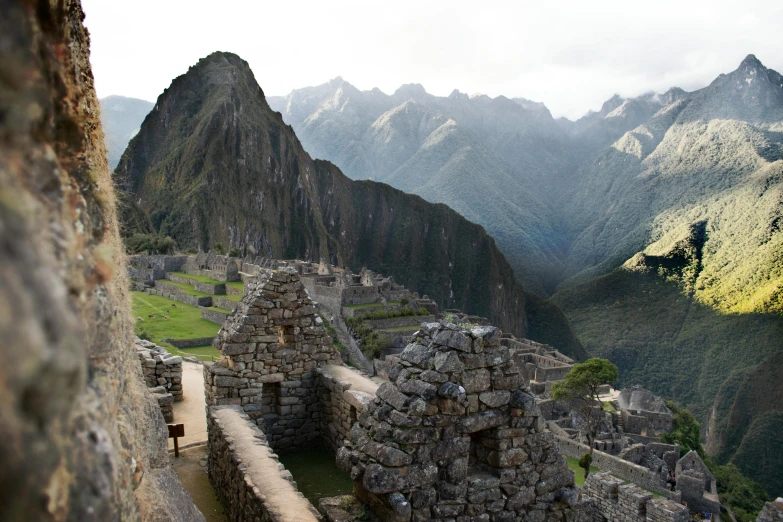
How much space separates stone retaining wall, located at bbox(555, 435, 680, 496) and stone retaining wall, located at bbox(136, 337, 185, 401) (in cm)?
1703

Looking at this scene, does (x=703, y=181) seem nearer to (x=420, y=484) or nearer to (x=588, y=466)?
(x=588, y=466)

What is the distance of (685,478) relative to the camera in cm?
2456

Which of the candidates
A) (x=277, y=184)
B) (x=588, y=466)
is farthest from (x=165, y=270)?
(x=277, y=184)

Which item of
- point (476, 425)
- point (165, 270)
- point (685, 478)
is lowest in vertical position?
point (685, 478)

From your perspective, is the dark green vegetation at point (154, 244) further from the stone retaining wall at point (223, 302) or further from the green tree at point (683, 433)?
the green tree at point (683, 433)

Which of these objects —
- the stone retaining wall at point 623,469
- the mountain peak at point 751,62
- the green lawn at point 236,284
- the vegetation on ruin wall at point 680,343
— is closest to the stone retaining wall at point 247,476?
the stone retaining wall at point 623,469

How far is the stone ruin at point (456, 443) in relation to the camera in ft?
13.3

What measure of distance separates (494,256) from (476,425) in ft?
559

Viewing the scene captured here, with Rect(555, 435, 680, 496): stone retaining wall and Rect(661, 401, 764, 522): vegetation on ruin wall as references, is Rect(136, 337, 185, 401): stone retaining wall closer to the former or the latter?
Rect(555, 435, 680, 496): stone retaining wall

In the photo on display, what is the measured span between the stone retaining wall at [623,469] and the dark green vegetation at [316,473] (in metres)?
17.7

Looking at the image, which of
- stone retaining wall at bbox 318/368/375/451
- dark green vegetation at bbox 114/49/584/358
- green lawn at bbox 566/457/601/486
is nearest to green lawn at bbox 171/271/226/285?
green lawn at bbox 566/457/601/486

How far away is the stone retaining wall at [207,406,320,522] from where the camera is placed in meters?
4.84

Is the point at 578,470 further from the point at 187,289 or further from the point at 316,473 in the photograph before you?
the point at 187,289

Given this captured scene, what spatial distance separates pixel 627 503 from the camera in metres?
16.6
